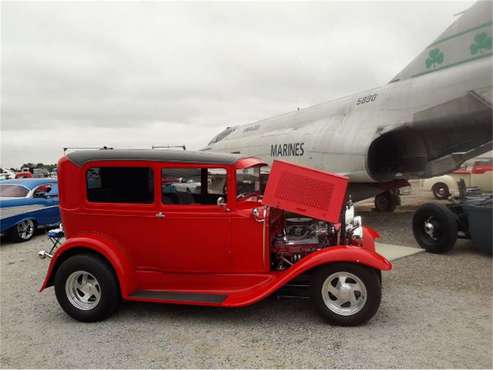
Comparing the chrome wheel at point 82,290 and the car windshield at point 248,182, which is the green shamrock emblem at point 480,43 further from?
the chrome wheel at point 82,290

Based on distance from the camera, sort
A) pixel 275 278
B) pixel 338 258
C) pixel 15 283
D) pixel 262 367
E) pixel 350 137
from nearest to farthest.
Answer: pixel 262 367, pixel 338 258, pixel 275 278, pixel 15 283, pixel 350 137

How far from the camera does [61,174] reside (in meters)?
4.42

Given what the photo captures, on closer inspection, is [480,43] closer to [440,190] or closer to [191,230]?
[191,230]

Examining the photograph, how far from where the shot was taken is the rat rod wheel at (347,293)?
150 inches

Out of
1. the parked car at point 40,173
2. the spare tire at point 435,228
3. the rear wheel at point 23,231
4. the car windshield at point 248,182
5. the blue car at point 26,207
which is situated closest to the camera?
the car windshield at point 248,182

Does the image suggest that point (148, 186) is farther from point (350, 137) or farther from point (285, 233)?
point (350, 137)

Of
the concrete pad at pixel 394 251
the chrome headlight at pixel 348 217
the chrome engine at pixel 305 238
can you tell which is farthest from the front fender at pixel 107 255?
the concrete pad at pixel 394 251

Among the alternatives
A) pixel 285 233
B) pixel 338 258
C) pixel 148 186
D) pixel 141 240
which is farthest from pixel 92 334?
pixel 338 258

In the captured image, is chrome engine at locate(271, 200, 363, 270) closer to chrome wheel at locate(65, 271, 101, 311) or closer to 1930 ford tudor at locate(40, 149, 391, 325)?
1930 ford tudor at locate(40, 149, 391, 325)

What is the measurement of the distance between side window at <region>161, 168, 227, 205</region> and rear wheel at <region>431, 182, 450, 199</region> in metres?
16.9

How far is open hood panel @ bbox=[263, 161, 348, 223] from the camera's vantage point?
13.5 ft

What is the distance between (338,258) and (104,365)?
2480 mm

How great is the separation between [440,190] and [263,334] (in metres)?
17.3

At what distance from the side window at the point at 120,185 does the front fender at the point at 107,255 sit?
504mm
